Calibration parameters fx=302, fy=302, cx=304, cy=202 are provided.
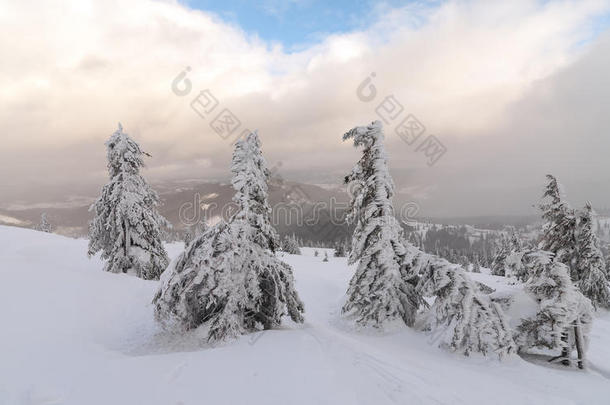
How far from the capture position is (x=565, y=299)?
12.1 meters

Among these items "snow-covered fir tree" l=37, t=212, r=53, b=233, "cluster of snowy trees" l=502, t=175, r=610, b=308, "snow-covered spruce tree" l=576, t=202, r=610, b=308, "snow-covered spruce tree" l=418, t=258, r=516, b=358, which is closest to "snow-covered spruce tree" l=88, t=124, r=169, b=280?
"snow-covered spruce tree" l=418, t=258, r=516, b=358

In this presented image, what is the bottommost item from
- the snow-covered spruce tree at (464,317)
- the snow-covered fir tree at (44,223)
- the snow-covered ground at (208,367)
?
the snow-covered ground at (208,367)

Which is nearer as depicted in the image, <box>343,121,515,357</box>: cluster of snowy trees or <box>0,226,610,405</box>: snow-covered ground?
<box>0,226,610,405</box>: snow-covered ground

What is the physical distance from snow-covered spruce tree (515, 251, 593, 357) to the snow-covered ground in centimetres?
119

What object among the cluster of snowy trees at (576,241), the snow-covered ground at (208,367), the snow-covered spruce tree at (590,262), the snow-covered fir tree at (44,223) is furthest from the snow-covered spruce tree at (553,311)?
the snow-covered fir tree at (44,223)

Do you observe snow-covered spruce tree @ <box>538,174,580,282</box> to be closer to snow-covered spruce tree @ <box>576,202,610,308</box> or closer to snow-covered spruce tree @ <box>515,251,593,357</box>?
snow-covered spruce tree @ <box>576,202,610,308</box>

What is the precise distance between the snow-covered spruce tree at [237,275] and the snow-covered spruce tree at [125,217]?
9.06 m

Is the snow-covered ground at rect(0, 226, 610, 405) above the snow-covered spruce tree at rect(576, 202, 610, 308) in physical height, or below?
below

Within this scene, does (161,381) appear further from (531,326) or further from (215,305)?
(531,326)

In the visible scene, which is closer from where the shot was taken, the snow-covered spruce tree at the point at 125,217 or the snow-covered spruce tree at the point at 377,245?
the snow-covered spruce tree at the point at 377,245

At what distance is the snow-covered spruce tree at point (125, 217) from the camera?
63.4ft

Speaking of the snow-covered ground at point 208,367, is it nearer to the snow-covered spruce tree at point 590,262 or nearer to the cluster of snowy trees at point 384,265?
the cluster of snowy trees at point 384,265

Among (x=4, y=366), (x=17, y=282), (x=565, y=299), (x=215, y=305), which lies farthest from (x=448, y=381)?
(x=17, y=282)

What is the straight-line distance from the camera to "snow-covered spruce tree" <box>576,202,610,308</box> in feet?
85.2
